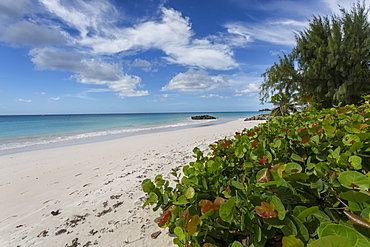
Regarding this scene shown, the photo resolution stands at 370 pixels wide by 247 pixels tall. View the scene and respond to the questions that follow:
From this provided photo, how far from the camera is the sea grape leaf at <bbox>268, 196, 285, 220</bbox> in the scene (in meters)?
0.65

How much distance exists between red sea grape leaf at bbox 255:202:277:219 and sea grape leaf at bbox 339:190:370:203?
0.22 meters

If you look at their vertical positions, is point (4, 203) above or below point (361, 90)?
below

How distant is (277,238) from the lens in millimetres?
829

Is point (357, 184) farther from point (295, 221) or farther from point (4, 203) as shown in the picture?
point (4, 203)

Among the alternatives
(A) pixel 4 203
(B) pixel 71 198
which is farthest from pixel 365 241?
(A) pixel 4 203

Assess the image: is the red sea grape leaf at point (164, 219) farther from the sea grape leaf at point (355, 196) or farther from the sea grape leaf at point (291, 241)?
the sea grape leaf at point (355, 196)

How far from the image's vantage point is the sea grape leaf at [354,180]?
2.03ft

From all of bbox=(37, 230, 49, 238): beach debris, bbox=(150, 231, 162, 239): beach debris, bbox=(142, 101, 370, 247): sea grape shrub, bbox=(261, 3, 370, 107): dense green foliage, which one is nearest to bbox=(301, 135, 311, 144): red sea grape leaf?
bbox=(142, 101, 370, 247): sea grape shrub

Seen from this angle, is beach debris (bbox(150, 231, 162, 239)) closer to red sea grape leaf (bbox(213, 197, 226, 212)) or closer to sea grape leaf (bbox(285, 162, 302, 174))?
red sea grape leaf (bbox(213, 197, 226, 212))

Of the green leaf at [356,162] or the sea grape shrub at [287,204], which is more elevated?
the green leaf at [356,162]

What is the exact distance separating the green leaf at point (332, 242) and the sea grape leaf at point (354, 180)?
1.12 ft

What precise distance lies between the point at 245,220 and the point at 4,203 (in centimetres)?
456

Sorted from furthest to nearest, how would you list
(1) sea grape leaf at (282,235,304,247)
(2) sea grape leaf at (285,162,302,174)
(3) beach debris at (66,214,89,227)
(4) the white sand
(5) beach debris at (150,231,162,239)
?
(3) beach debris at (66,214,89,227), (4) the white sand, (5) beach debris at (150,231,162,239), (2) sea grape leaf at (285,162,302,174), (1) sea grape leaf at (282,235,304,247)

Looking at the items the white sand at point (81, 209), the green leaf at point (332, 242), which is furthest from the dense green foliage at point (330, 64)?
the green leaf at point (332, 242)
